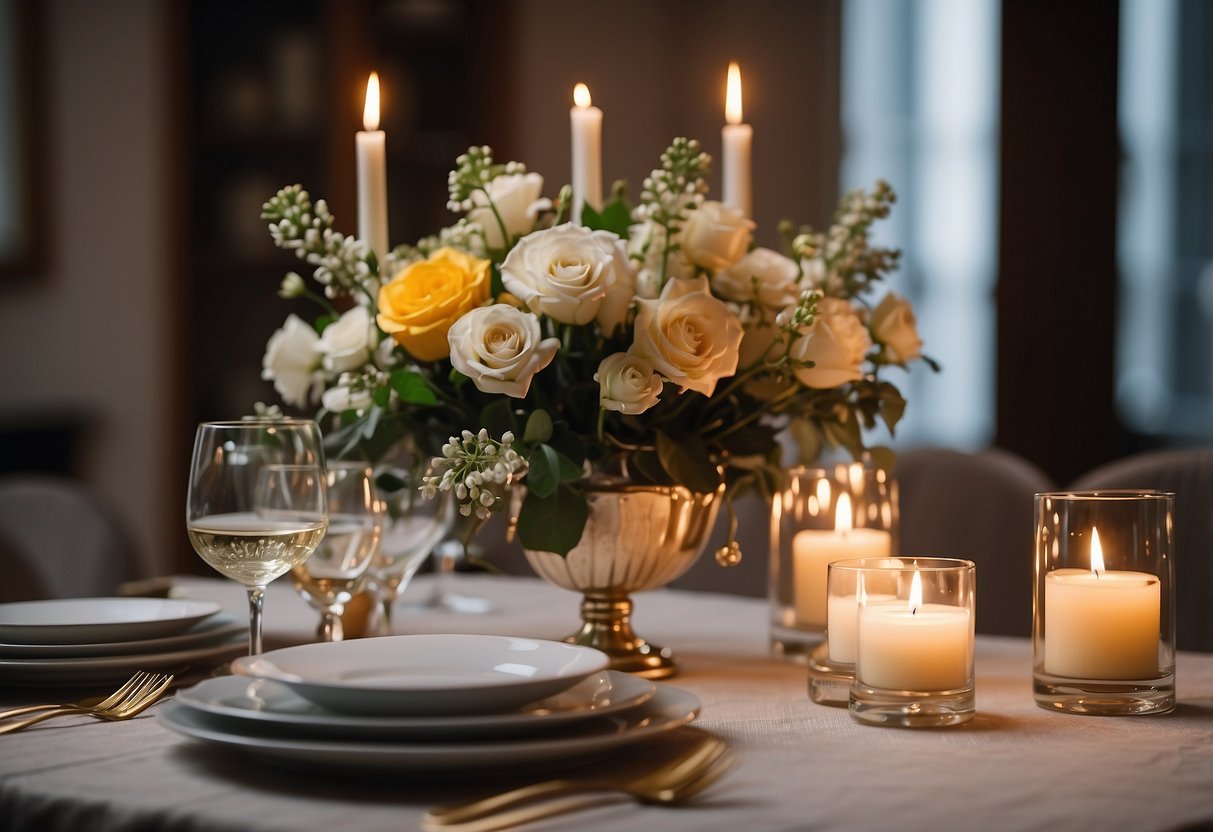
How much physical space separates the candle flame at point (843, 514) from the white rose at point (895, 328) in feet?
0.44

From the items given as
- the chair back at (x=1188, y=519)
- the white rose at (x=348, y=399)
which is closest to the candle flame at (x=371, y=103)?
the white rose at (x=348, y=399)

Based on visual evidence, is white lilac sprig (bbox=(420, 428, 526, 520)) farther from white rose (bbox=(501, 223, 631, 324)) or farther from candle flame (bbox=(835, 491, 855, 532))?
candle flame (bbox=(835, 491, 855, 532))

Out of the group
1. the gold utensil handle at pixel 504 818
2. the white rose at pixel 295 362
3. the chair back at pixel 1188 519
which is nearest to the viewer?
the gold utensil handle at pixel 504 818

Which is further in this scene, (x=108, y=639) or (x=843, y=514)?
(x=843, y=514)

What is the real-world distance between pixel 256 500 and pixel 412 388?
0.16 meters

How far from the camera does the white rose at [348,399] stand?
3.81 feet

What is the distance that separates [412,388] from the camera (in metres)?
1.10

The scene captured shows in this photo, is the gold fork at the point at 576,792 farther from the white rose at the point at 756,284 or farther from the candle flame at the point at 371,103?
the candle flame at the point at 371,103

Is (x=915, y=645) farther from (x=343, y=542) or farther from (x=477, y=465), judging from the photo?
(x=343, y=542)

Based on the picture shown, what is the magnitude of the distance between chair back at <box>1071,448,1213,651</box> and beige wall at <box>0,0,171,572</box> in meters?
2.91

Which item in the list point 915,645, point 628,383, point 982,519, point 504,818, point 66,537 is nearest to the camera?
point 504,818

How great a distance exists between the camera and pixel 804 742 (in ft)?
2.94

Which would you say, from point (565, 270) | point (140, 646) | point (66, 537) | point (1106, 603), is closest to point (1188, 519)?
point (1106, 603)

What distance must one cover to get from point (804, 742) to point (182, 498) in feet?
10.8
